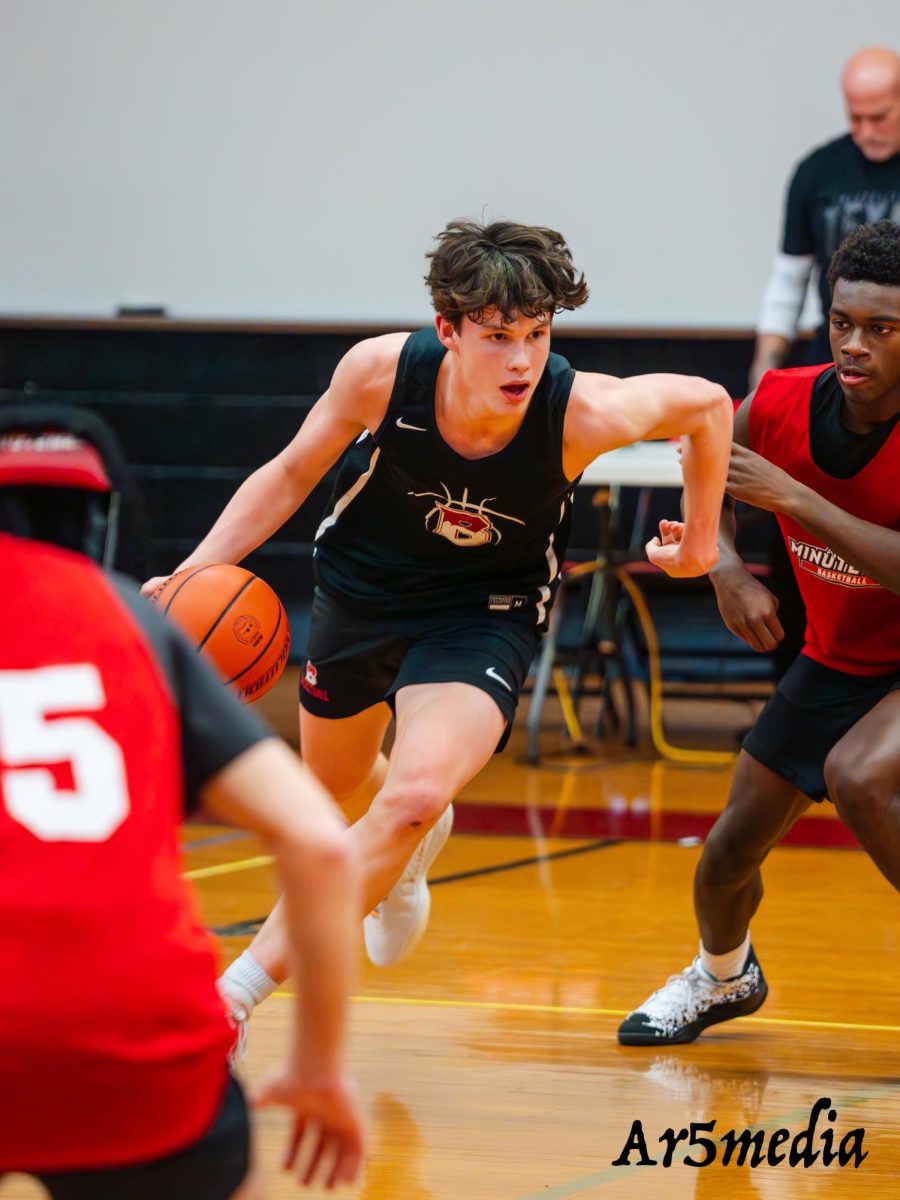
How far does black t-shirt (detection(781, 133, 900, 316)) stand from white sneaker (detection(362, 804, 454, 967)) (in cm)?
284

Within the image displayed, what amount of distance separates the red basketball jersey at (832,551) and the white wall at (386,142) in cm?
521

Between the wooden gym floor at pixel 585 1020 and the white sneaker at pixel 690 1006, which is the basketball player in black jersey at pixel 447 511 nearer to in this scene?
the wooden gym floor at pixel 585 1020

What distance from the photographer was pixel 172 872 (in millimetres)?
1478

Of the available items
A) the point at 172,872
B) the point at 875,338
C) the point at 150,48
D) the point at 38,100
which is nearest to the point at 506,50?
the point at 150,48

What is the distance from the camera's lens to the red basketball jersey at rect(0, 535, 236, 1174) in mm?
1390

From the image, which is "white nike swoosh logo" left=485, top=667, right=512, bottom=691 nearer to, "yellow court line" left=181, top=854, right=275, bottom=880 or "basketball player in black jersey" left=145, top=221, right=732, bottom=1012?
"basketball player in black jersey" left=145, top=221, right=732, bottom=1012

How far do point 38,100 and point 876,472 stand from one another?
7206 mm

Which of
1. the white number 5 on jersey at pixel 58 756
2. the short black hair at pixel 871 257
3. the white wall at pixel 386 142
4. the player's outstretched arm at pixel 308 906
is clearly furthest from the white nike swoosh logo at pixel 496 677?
the white wall at pixel 386 142

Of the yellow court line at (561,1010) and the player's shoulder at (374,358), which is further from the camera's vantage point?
the yellow court line at (561,1010)

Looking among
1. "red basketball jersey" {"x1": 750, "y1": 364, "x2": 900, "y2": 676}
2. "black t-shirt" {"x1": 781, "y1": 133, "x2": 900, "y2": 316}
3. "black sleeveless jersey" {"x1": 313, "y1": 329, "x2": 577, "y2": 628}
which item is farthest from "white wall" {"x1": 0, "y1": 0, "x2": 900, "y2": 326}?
"black sleeveless jersey" {"x1": 313, "y1": 329, "x2": 577, "y2": 628}

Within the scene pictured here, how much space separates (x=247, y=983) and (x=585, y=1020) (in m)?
1.06

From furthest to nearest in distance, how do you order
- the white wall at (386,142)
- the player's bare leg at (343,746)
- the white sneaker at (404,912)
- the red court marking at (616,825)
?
the white wall at (386,142)
the red court marking at (616,825)
the white sneaker at (404,912)
the player's bare leg at (343,746)

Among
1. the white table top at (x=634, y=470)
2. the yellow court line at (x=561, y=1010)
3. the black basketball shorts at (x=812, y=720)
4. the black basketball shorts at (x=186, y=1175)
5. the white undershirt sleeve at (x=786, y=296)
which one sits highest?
the black basketball shorts at (x=186, y=1175)

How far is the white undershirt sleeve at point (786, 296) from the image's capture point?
612cm
